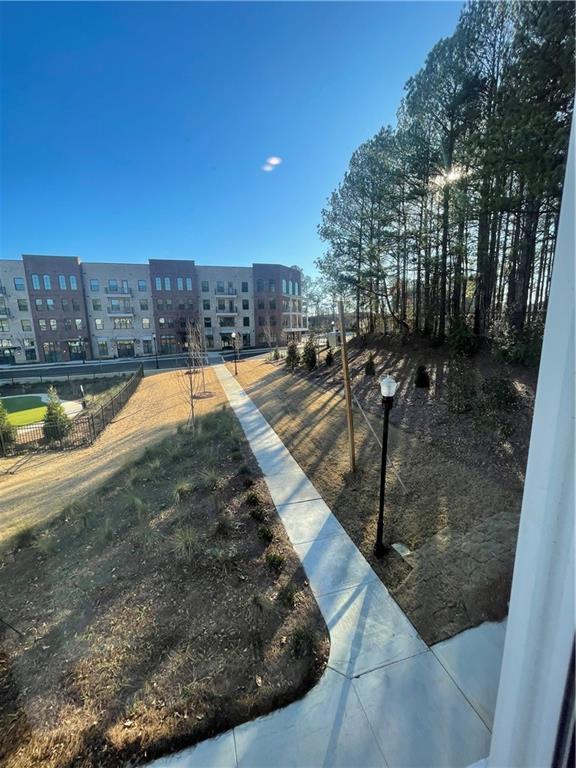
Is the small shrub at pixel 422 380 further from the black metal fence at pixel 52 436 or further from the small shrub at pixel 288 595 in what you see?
the black metal fence at pixel 52 436

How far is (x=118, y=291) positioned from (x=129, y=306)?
219 centimetres

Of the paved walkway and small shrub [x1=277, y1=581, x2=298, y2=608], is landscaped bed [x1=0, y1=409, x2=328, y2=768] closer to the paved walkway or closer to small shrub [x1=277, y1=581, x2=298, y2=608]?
small shrub [x1=277, y1=581, x2=298, y2=608]

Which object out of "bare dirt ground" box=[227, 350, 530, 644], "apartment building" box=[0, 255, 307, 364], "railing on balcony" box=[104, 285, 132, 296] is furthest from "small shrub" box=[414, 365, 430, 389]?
"railing on balcony" box=[104, 285, 132, 296]

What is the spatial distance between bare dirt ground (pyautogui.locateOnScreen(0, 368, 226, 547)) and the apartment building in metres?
22.2

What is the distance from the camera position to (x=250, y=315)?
4641 cm

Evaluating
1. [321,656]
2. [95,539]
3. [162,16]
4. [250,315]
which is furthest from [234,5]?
[250,315]

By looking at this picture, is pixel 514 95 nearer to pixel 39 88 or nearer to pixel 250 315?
pixel 39 88

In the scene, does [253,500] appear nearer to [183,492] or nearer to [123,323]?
[183,492]

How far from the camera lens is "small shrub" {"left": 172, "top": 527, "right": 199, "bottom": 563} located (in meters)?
4.38

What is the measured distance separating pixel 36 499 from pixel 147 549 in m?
4.45

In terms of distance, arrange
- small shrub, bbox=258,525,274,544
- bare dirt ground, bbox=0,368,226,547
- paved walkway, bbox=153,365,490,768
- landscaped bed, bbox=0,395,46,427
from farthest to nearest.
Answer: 1. landscaped bed, bbox=0,395,46,427
2. bare dirt ground, bbox=0,368,226,547
3. small shrub, bbox=258,525,274,544
4. paved walkway, bbox=153,365,490,768

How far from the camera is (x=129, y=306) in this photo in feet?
137

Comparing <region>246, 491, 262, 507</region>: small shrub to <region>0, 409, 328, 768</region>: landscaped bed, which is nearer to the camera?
<region>0, 409, 328, 768</region>: landscaped bed

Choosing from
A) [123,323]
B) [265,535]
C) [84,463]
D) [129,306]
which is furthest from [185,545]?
[129,306]
